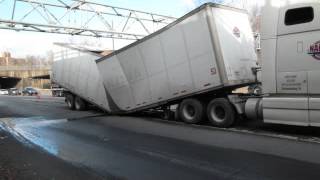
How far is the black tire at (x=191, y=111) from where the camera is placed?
14.3 meters

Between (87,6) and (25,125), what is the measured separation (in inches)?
641

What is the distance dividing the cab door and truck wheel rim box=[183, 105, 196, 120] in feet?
12.3

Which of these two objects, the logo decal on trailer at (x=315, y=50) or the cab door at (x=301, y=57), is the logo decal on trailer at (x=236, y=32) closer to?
the cab door at (x=301, y=57)

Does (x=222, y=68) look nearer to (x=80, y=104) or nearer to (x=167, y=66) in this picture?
(x=167, y=66)

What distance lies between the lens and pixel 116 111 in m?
18.7

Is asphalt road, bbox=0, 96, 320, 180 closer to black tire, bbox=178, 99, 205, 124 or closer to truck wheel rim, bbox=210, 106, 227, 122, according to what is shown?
black tire, bbox=178, 99, 205, 124

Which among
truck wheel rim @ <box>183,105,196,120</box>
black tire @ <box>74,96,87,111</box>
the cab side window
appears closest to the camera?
the cab side window

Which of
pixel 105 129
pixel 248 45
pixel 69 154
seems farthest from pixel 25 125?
pixel 248 45

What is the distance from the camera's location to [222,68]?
13500 mm

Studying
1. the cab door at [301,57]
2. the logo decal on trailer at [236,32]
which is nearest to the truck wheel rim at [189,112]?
the logo decal on trailer at [236,32]

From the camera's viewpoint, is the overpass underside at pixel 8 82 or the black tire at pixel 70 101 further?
the overpass underside at pixel 8 82

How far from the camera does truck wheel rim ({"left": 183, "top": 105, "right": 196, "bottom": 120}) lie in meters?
14.8

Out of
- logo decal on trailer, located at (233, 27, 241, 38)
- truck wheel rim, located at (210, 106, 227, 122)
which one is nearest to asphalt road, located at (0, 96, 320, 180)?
truck wheel rim, located at (210, 106, 227, 122)

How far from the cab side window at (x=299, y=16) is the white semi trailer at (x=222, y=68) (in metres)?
0.03
